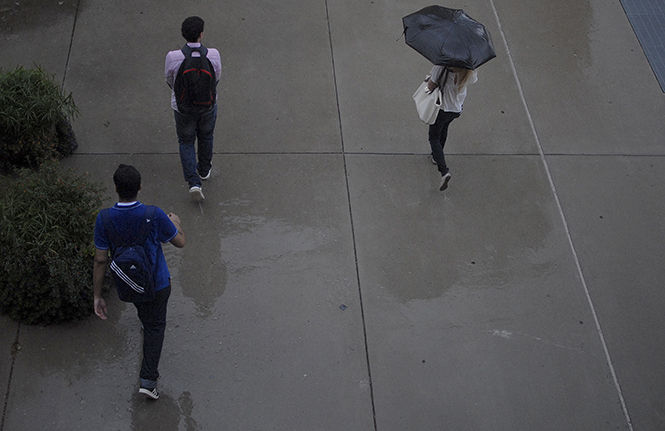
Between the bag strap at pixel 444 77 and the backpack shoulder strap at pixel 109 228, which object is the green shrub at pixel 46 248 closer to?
the backpack shoulder strap at pixel 109 228

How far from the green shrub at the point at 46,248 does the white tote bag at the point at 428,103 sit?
258 cm

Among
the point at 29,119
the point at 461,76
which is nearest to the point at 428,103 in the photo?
the point at 461,76

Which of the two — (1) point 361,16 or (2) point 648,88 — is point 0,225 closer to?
(1) point 361,16

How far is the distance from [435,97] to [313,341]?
2113 millimetres

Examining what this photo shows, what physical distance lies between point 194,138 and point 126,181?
1724 millimetres

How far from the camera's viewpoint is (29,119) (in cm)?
530

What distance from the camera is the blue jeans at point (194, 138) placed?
526 cm

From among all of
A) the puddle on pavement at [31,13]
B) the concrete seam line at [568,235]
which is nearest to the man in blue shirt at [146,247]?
the concrete seam line at [568,235]

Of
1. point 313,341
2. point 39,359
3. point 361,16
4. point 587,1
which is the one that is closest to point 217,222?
point 313,341

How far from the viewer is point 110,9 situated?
23.4 ft

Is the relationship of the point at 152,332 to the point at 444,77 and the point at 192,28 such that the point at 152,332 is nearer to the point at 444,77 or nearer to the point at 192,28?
the point at 192,28

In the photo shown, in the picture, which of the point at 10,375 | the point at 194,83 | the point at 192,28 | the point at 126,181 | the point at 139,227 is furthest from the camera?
the point at 194,83

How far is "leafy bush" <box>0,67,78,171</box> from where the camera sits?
5.29 metres

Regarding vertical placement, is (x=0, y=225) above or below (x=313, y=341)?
above
